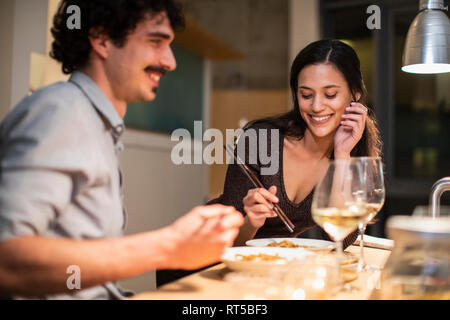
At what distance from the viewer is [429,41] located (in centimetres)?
137

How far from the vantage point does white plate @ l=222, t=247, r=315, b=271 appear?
0.82 meters

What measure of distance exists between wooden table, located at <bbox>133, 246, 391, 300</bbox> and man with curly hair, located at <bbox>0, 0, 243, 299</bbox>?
46mm

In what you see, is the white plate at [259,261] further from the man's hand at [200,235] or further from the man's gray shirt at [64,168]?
the man's gray shirt at [64,168]

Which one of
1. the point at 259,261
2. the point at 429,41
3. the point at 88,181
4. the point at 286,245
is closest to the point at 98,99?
the point at 88,181

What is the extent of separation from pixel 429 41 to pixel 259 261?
0.92 meters

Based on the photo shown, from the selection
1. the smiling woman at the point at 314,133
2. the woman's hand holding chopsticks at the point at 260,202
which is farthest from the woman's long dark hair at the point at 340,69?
the woman's hand holding chopsticks at the point at 260,202

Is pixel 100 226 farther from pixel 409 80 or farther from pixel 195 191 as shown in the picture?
pixel 409 80

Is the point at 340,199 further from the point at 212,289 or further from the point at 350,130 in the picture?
the point at 350,130

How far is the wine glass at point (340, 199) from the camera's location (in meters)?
0.79

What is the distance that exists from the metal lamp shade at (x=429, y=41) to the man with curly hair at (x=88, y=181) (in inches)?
32.3

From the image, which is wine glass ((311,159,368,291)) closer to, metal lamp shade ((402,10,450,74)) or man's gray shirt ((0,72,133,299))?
man's gray shirt ((0,72,133,299))

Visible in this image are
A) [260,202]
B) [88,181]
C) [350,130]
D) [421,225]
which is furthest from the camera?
[350,130]
